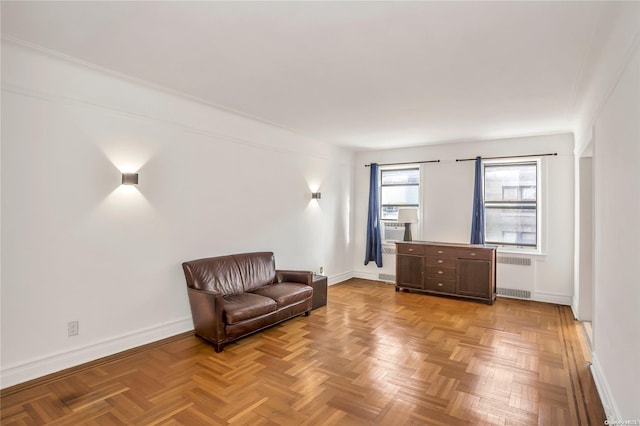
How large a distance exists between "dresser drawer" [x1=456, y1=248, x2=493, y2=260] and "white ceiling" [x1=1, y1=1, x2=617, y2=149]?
2.18m

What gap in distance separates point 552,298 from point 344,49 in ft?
17.0

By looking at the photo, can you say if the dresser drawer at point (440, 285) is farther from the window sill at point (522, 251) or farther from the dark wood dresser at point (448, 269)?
the window sill at point (522, 251)

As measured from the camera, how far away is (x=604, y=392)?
2.57 meters

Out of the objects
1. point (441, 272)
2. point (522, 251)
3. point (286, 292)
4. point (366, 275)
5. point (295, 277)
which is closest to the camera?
point (286, 292)

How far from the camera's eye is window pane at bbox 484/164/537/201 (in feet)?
18.7

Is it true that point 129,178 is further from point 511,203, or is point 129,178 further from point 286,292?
point 511,203

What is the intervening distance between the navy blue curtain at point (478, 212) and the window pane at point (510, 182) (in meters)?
0.23

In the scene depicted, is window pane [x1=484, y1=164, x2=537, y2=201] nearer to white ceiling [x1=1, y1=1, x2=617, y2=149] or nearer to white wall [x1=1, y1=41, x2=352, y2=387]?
white ceiling [x1=1, y1=1, x2=617, y2=149]

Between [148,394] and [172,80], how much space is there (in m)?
2.90

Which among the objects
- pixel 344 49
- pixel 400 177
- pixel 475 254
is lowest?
pixel 475 254

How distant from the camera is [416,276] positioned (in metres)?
6.04

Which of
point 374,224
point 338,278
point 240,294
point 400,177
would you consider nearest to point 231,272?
point 240,294

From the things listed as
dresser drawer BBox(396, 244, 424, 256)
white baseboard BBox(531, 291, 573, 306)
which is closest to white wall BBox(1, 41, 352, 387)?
dresser drawer BBox(396, 244, 424, 256)

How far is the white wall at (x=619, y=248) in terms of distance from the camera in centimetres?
187
